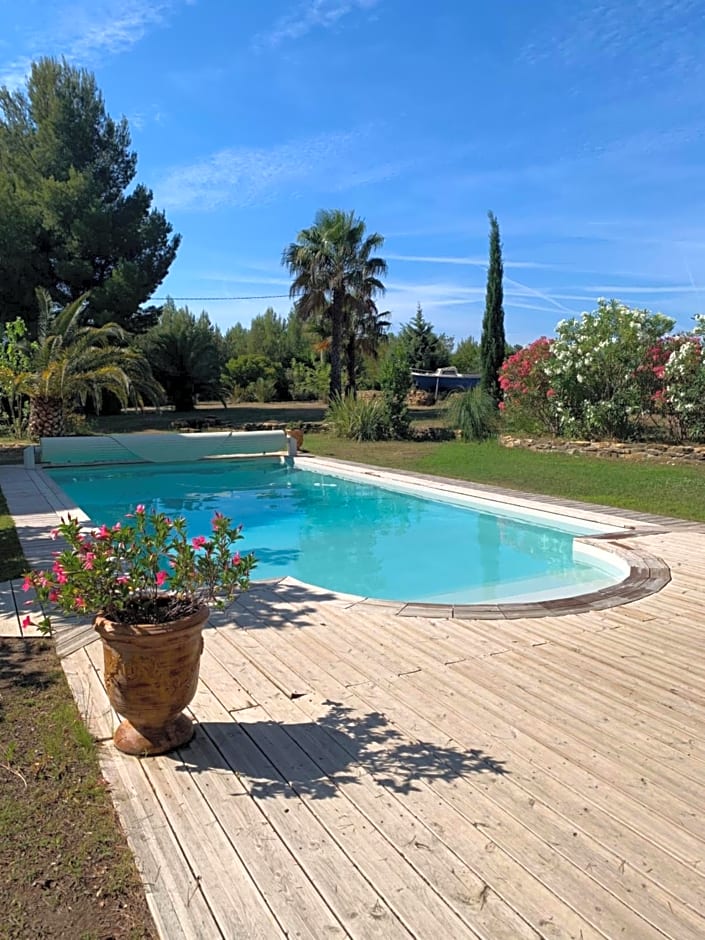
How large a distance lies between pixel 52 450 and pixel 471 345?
115ft

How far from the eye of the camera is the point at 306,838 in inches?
77.4

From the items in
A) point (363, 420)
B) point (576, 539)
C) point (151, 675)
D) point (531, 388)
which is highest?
point (531, 388)

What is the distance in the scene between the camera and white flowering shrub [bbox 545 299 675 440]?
13.1 meters

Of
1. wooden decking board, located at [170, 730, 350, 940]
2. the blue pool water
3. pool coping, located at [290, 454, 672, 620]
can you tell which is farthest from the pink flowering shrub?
wooden decking board, located at [170, 730, 350, 940]

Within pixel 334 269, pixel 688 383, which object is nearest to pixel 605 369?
pixel 688 383

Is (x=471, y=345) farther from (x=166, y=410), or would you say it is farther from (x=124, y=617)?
(x=124, y=617)

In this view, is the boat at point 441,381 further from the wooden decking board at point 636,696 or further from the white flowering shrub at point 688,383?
the wooden decking board at point 636,696

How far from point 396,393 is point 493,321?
4.04 meters

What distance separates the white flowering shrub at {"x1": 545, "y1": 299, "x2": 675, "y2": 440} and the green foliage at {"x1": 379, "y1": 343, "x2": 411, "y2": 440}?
165 inches

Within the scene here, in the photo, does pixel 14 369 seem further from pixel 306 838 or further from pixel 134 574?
pixel 306 838

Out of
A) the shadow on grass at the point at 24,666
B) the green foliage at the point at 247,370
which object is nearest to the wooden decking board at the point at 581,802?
the shadow on grass at the point at 24,666

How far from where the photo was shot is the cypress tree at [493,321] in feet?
61.8

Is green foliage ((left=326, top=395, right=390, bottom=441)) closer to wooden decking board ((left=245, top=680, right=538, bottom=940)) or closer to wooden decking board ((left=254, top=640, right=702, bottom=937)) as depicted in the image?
wooden decking board ((left=245, top=680, right=538, bottom=940))

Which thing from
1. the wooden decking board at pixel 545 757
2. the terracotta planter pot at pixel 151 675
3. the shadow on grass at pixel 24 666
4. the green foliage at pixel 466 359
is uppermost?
the green foliage at pixel 466 359
